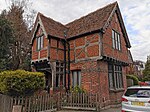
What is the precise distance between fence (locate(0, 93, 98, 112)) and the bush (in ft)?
1.32

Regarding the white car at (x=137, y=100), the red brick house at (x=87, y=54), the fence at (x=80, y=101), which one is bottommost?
the fence at (x=80, y=101)

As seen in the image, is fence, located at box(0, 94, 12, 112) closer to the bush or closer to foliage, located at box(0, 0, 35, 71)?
the bush

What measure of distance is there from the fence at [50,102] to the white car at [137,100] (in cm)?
382

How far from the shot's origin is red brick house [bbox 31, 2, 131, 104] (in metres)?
12.6

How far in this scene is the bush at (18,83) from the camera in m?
8.39

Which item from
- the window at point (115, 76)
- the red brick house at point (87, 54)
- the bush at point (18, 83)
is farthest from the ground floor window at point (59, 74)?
the bush at point (18, 83)

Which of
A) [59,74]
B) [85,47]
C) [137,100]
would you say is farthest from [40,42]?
[137,100]

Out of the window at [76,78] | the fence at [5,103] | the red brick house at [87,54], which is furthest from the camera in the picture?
the window at [76,78]

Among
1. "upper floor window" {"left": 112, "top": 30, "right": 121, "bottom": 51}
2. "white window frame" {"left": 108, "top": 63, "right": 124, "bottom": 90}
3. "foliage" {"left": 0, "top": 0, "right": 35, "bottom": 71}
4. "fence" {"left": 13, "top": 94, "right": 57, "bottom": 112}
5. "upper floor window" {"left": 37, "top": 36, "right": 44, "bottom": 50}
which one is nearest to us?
"fence" {"left": 13, "top": 94, "right": 57, "bottom": 112}

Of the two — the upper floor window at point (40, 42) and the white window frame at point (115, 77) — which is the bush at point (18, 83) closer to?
the upper floor window at point (40, 42)

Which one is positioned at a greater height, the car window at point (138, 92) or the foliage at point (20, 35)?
the foliage at point (20, 35)

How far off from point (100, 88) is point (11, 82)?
665cm

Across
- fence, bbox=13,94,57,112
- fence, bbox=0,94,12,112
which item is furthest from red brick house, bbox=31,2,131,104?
fence, bbox=0,94,12,112

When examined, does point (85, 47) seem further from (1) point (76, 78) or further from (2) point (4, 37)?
(2) point (4, 37)
